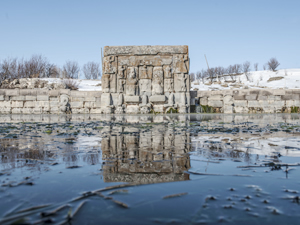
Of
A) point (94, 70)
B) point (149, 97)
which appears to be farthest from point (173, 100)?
point (94, 70)

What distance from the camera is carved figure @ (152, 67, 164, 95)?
14.0 meters

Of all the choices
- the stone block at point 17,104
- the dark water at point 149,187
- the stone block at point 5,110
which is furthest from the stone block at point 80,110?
the dark water at point 149,187

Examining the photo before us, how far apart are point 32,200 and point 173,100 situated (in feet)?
41.7

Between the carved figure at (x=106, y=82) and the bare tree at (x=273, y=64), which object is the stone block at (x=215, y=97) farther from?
the bare tree at (x=273, y=64)

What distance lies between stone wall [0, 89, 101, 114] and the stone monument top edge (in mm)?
2563

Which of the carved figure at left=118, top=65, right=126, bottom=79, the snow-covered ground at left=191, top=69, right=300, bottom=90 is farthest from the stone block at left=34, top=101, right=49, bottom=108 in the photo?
the snow-covered ground at left=191, top=69, right=300, bottom=90

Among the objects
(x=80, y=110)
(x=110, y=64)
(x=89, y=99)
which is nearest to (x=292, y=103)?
(x=110, y=64)

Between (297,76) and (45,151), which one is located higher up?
(297,76)

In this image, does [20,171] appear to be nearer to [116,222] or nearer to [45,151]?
[45,151]

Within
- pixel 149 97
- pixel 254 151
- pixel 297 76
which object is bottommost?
pixel 254 151

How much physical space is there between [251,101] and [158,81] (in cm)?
529

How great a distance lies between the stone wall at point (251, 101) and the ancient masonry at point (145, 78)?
141 centimetres

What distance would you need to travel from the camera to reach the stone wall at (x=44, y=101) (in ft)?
48.3

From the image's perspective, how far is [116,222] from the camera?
1116 millimetres
